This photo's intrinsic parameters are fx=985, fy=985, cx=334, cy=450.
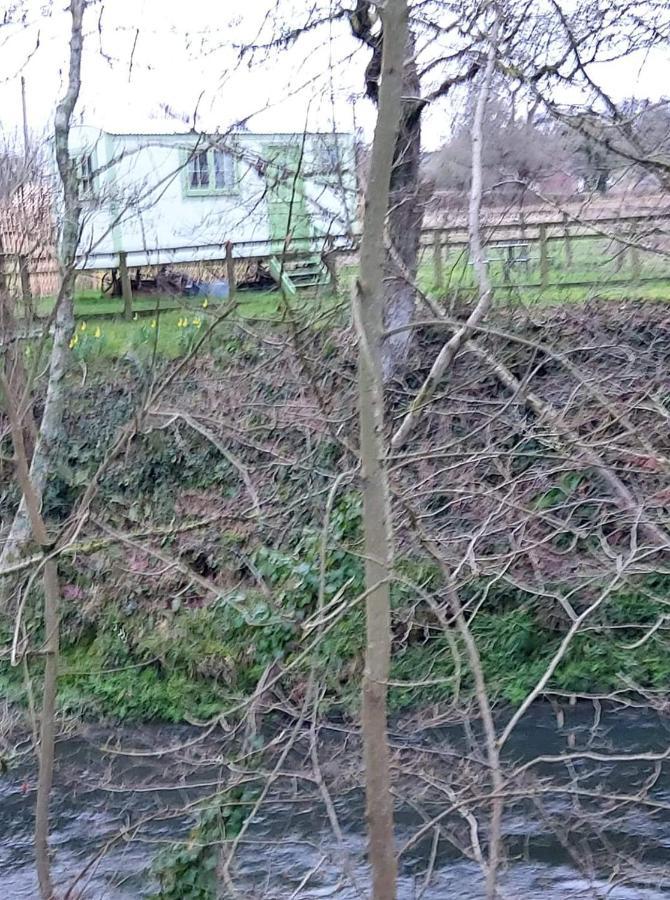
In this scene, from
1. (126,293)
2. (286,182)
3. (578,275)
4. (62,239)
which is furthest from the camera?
(126,293)

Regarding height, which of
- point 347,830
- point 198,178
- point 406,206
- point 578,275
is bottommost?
point 347,830

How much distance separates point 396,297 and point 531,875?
4.29 m

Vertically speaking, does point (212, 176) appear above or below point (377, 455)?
above

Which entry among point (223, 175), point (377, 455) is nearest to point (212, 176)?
point (223, 175)

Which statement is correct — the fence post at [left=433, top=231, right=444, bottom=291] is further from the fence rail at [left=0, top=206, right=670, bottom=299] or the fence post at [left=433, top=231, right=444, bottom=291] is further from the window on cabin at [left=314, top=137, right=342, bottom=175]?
the window on cabin at [left=314, top=137, right=342, bottom=175]

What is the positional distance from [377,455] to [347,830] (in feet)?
14.8

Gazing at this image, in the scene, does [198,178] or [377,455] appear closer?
[377,455]

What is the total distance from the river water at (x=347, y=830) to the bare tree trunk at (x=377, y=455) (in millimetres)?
1385

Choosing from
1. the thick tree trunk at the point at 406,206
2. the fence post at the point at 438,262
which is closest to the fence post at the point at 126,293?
the thick tree trunk at the point at 406,206

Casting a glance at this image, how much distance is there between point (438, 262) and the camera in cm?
1007

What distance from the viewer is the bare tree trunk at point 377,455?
3.39 m

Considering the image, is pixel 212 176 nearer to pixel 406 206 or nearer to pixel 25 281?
pixel 406 206

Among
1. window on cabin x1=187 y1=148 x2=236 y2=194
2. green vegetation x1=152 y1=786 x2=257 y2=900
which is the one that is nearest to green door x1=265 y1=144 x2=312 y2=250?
window on cabin x1=187 y1=148 x2=236 y2=194

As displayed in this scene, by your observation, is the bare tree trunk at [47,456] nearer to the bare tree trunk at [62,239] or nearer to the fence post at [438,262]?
the bare tree trunk at [62,239]
